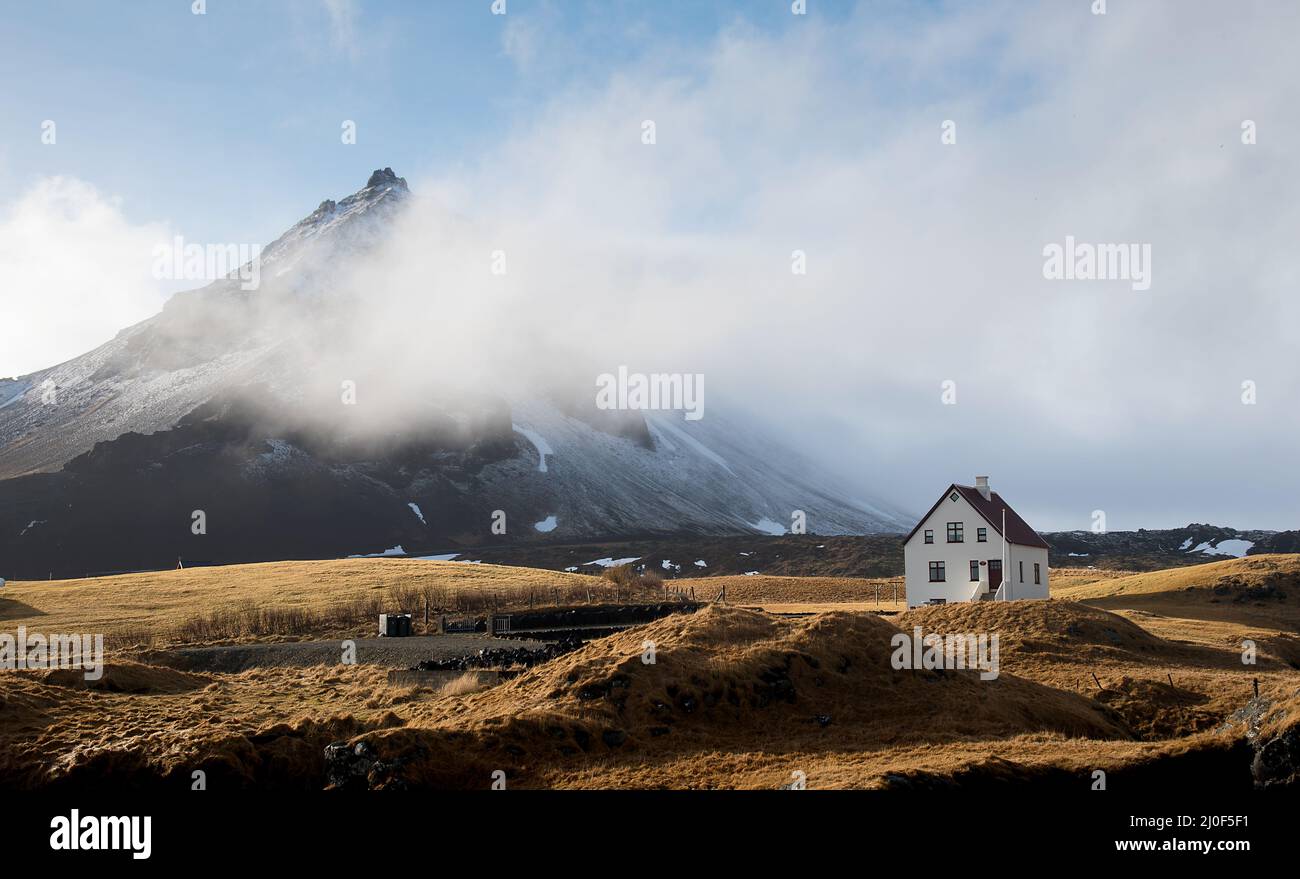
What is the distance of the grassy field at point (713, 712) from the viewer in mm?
25484

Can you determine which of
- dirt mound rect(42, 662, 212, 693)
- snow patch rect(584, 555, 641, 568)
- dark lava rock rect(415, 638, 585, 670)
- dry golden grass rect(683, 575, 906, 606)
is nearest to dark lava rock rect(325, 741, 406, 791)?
dark lava rock rect(415, 638, 585, 670)

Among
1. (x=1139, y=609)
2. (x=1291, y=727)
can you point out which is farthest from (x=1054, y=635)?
(x=1139, y=609)

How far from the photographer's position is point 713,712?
29.9m

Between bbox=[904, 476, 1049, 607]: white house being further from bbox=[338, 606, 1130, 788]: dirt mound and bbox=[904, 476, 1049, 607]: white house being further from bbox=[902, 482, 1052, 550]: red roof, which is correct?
bbox=[338, 606, 1130, 788]: dirt mound

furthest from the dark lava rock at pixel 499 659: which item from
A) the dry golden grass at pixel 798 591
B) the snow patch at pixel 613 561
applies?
the snow patch at pixel 613 561

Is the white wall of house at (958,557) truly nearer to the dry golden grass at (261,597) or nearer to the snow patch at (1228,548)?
the dry golden grass at (261,597)

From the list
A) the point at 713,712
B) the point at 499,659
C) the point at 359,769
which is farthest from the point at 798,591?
the point at 359,769

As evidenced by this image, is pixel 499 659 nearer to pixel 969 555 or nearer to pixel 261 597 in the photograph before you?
pixel 261 597

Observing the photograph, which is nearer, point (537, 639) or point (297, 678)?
point (297, 678)

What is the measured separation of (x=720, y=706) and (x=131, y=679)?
71.0ft

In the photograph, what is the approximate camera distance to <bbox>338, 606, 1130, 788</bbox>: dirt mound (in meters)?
26.7
